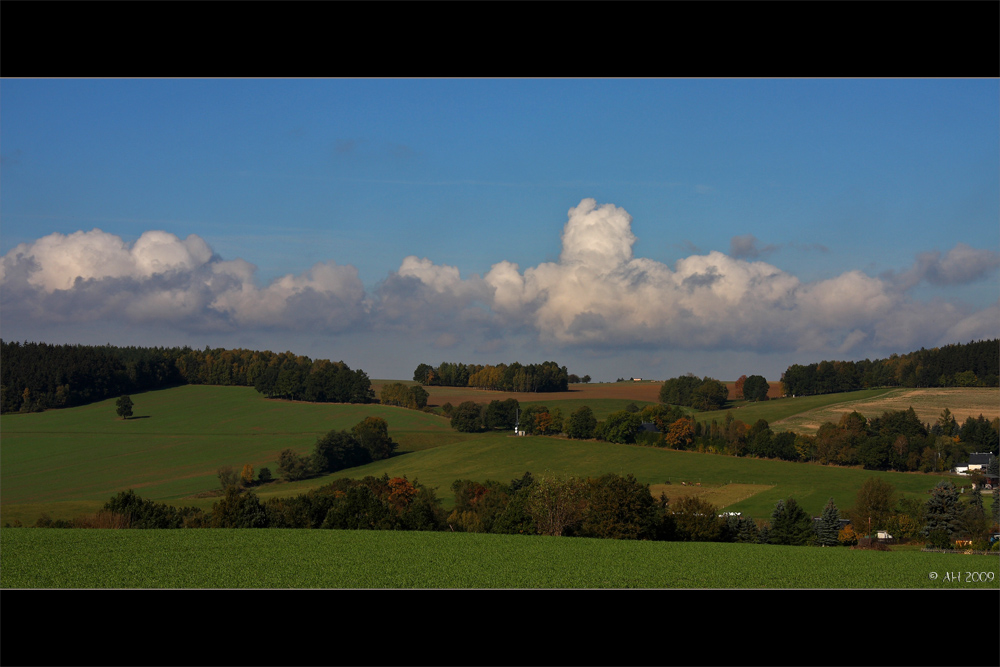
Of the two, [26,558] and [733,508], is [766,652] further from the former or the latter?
[733,508]

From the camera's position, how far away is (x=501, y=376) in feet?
247

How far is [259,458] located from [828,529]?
4571cm

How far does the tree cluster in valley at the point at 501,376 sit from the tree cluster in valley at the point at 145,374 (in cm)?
656

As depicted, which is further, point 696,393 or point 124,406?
point 124,406


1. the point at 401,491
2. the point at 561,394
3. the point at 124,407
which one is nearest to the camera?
the point at 401,491

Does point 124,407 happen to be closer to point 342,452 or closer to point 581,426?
point 342,452

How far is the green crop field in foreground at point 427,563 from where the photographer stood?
1788cm

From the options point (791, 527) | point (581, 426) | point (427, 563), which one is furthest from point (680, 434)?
point (427, 563)

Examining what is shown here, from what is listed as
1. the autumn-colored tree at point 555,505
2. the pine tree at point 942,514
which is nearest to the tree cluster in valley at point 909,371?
the pine tree at point 942,514

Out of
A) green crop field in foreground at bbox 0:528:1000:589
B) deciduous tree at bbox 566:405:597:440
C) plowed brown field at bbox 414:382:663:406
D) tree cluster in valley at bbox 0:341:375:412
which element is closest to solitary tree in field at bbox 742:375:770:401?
plowed brown field at bbox 414:382:663:406

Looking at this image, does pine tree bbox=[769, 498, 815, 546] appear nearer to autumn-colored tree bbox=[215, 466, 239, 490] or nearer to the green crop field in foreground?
the green crop field in foreground

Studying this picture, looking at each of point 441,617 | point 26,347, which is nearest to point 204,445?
point 26,347

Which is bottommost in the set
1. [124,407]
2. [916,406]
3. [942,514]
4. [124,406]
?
[942,514]

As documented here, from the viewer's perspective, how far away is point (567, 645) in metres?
10.1
